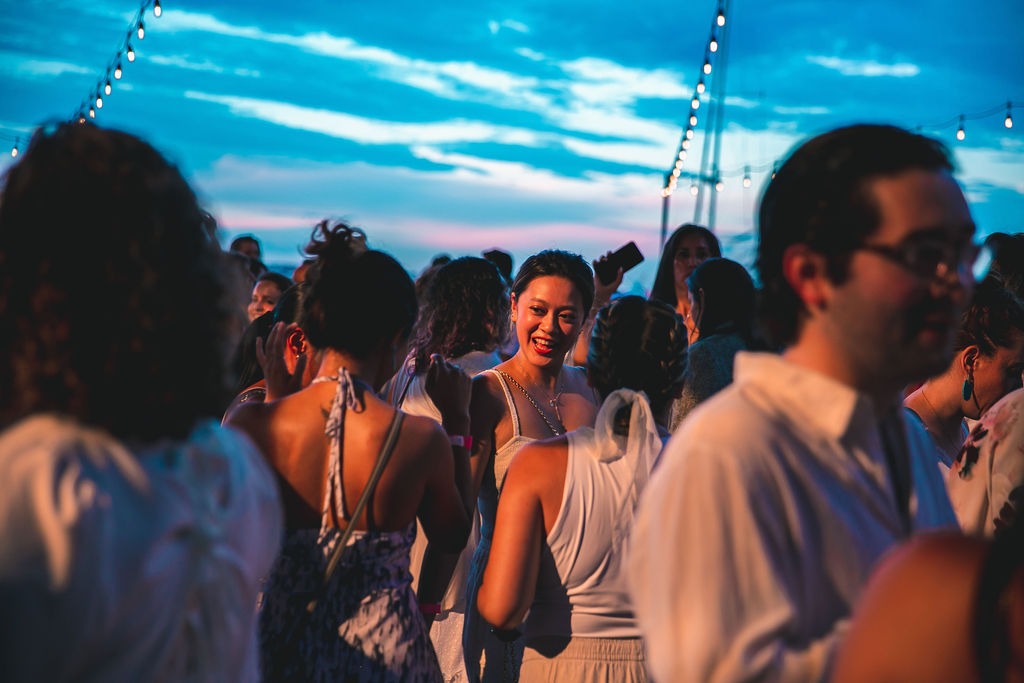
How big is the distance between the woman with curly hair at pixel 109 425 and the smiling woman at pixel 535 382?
268 cm

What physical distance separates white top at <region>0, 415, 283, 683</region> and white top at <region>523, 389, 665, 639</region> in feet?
4.26

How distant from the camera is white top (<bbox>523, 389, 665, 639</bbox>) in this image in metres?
2.75

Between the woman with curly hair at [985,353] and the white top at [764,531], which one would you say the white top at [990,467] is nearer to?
the woman with curly hair at [985,353]

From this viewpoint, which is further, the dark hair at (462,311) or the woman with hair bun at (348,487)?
the dark hair at (462,311)

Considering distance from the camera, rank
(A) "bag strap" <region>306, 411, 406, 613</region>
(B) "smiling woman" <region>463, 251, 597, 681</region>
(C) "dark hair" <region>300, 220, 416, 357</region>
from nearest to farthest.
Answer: (A) "bag strap" <region>306, 411, 406, 613</region>, (C) "dark hair" <region>300, 220, 416, 357</region>, (B) "smiling woman" <region>463, 251, 597, 681</region>

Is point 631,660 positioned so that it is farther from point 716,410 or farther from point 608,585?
point 716,410

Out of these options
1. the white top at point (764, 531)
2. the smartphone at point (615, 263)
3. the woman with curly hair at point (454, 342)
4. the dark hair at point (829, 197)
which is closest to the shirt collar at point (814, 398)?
the white top at point (764, 531)

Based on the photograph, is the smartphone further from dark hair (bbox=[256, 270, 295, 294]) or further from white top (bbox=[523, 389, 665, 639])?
white top (bbox=[523, 389, 665, 639])

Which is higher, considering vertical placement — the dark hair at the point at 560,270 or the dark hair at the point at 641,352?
the dark hair at the point at 560,270

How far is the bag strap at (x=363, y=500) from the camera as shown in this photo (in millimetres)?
2715

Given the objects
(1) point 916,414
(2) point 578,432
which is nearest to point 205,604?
(2) point 578,432

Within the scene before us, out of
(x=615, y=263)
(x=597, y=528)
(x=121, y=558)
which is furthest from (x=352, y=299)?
(x=615, y=263)

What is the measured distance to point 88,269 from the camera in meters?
1.39

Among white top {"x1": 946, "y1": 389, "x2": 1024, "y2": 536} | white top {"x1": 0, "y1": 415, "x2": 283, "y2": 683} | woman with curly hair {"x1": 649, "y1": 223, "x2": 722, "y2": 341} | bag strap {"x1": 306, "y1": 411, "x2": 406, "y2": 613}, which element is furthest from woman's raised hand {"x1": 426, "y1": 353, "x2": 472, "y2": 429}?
woman with curly hair {"x1": 649, "y1": 223, "x2": 722, "y2": 341}
